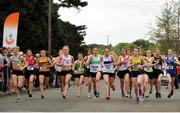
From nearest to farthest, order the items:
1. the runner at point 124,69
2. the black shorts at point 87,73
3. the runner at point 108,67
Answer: the runner at point 108,67 → the runner at point 124,69 → the black shorts at point 87,73

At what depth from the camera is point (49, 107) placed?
18.1m

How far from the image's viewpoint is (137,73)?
67.7 ft

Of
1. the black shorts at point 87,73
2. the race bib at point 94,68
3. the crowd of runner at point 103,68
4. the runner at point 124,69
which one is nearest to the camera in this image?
the crowd of runner at point 103,68

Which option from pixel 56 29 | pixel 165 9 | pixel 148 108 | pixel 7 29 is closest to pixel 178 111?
pixel 148 108

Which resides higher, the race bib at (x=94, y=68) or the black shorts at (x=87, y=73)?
the race bib at (x=94, y=68)

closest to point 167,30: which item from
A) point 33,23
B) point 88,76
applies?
point 33,23

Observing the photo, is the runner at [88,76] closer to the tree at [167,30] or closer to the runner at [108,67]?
the runner at [108,67]

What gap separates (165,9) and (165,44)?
3.86 metres

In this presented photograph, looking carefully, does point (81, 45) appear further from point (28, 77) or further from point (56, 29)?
point (28, 77)

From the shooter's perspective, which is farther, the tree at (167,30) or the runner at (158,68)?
the tree at (167,30)

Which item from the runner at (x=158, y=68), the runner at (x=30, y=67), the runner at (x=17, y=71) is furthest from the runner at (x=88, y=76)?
the runner at (x=17, y=71)

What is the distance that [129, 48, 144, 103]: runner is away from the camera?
804 inches

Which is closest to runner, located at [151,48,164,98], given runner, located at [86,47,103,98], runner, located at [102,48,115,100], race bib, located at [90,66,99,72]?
runner, located at [102,48,115,100]

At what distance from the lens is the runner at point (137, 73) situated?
804 inches
